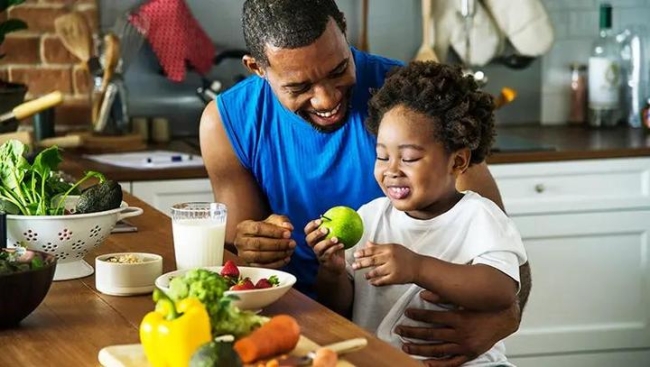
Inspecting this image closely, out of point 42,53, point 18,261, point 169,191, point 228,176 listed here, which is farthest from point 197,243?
point 42,53

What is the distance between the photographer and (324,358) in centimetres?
169

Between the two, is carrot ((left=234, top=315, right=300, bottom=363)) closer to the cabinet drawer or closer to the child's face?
the child's face

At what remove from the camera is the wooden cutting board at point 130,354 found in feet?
5.78

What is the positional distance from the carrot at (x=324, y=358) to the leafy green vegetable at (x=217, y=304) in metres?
0.10

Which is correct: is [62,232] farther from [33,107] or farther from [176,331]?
[33,107]

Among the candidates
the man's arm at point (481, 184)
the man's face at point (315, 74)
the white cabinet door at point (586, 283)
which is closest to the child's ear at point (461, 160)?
the man's arm at point (481, 184)

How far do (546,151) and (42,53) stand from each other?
182cm

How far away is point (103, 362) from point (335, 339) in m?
0.35

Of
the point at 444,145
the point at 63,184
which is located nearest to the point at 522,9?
the point at 444,145

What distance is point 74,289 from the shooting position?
230 cm

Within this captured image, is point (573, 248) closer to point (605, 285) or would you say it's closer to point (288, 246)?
point (605, 285)

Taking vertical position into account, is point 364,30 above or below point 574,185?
above

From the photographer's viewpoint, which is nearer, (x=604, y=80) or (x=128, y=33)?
(x=128, y=33)

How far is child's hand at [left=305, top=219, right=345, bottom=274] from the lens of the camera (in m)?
2.41
